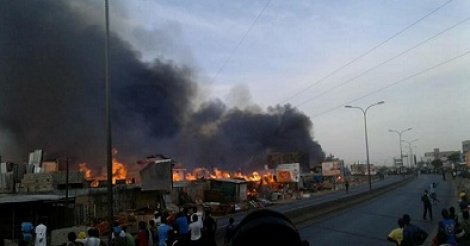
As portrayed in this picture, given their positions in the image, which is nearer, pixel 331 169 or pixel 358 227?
pixel 358 227

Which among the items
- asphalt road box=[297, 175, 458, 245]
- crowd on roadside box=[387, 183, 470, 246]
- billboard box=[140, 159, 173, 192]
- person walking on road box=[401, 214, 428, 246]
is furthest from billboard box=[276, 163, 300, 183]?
person walking on road box=[401, 214, 428, 246]

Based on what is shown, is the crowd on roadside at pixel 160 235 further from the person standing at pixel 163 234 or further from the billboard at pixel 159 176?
the billboard at pixel 159 176

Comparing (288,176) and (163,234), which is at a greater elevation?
(288,176)

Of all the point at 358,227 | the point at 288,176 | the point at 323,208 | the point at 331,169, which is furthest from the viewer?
the point at 331,169

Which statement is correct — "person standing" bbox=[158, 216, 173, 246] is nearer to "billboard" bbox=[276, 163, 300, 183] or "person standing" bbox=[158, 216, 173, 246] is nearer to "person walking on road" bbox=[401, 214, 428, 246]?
"person walking on road" bbox=[401, 214, 428, 246]

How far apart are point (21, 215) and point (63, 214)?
2728mm

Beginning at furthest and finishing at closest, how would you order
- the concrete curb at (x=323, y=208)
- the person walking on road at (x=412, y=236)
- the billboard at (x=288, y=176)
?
the billboard at (x=288, y=176)
the concrete curb at (x=323, y=208)
the person walking on road at (x=412, y=236)

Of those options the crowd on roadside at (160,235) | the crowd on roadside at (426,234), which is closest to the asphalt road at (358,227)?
the crowd on roadside at (160,235)

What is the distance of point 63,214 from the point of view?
2759cm

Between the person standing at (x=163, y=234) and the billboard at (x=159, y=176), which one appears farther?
the billboard at (x=159, y=176)

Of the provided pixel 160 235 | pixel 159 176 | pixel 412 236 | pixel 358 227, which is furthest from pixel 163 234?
pixel 159 176

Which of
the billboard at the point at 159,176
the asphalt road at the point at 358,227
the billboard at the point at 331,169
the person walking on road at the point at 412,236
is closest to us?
the person walking on road at the point at 412,236

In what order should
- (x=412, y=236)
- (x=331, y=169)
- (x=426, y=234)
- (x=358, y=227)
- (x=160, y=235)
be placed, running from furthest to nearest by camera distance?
(x=331, y=169) < (x=358, y=227) < (x=160, y=235) < (x=426, y=234) < (x=412, y=236)

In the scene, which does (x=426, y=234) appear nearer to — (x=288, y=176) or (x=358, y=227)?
(x=358, y=227)
